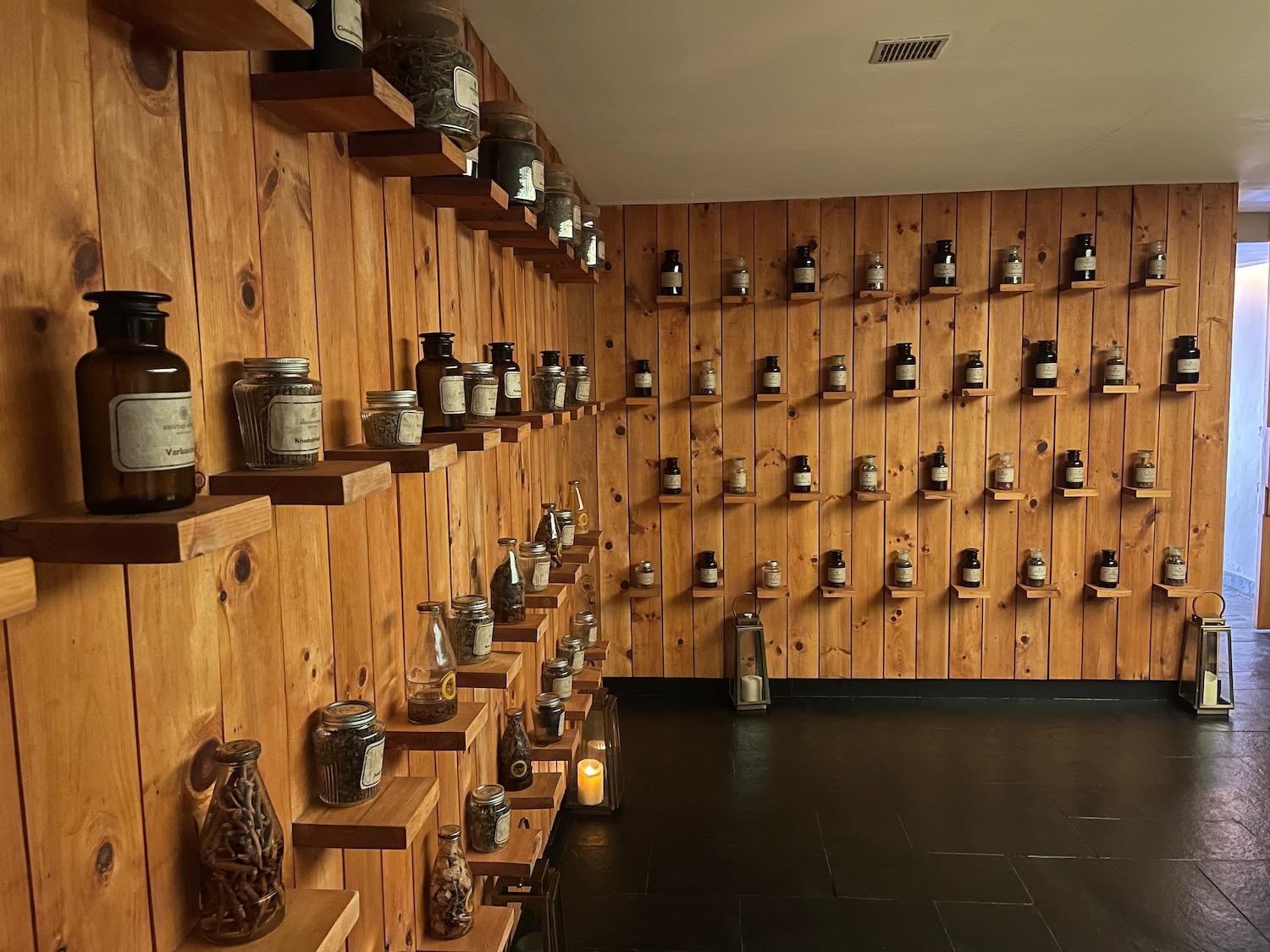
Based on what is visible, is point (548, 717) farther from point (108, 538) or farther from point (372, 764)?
point (108, 538)

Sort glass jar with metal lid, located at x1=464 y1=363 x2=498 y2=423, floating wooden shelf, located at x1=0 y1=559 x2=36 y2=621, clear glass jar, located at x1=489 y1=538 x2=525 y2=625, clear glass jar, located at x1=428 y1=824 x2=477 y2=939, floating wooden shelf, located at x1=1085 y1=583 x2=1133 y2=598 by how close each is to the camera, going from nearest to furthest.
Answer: floating wooden shelf, located at x1=0 y1=559 x2=36 y2=621
glass jar with metal lid, located at x1=464 y1=363 x2=498 y2=423
clear glass jar, located at x1=428 y1=824 x2=477 y2=939
clear glass jar, located at x1=489 y1=538 x2=525 y2=625
floating wooden shelf, located at x1=1085 y1=583 x2=1133 y2=598

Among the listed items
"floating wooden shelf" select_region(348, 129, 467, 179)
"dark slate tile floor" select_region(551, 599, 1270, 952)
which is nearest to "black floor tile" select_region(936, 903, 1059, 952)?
"dark slate tile floor" select_region(551, 599, 1270, 952)

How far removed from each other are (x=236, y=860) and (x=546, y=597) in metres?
1.22

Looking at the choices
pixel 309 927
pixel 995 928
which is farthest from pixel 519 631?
pixel 995 928

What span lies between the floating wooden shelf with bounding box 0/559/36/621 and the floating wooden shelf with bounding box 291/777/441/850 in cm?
63

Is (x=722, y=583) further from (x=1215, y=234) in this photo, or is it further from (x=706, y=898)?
(x=1215, y=234)

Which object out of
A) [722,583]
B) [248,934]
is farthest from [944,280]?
[248,934]

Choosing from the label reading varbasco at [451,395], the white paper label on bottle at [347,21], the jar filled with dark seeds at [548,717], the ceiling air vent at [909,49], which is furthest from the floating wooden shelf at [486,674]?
the ceiling air vent at [909,49]

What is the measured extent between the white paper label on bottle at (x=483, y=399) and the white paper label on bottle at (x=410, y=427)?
12.0 inches

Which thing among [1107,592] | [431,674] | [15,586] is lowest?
[1107,592]

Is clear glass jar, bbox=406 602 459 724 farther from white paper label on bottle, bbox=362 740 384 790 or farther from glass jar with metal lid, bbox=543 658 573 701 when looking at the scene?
glass jar with metal lid, bbox=543 658 573 701

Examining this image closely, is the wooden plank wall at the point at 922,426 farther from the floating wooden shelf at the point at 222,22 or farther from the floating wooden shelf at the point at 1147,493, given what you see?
the floating wooden shelf at the point at 222,22

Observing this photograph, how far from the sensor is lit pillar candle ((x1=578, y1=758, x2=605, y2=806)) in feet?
9.62

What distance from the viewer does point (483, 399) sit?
4.97 feet
